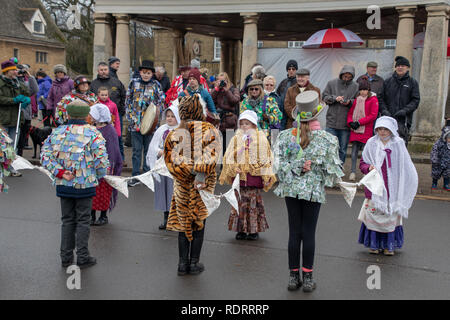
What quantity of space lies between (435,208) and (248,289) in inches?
185

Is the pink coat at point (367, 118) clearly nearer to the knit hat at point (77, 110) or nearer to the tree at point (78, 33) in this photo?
the knit hat at point (77, 110)

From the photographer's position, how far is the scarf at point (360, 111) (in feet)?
34.1

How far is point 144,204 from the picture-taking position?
8.65m

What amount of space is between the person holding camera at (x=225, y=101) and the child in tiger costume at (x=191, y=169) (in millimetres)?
5503

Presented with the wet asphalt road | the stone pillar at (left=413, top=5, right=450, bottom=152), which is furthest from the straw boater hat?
the stone pillar at (left=413, top=5, right=450, bottom=152)

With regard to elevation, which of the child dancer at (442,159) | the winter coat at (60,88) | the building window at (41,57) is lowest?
the child dancer at (442,159)

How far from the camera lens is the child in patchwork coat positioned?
5551 mm

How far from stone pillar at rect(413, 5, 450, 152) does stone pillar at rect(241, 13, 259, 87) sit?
15.3ft

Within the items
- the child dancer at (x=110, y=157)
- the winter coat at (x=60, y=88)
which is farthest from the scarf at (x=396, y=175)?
the winter coat at (x=60, y=88)

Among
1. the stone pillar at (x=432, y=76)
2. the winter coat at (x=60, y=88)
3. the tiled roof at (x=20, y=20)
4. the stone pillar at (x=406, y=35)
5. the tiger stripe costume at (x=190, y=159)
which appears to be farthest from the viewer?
the tiled roof at (x=20, y=20)

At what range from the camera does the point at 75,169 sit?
5559mm

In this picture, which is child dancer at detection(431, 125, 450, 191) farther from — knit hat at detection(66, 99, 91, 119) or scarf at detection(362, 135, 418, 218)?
knit hat at detection(66, 99, 91, 119)

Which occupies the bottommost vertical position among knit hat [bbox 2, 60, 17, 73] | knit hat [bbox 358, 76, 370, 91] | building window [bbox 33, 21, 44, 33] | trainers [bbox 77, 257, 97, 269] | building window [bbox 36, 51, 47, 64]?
trainers [bbox 77, 257, 97, 269]

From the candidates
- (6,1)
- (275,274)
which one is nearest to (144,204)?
(275,274)
